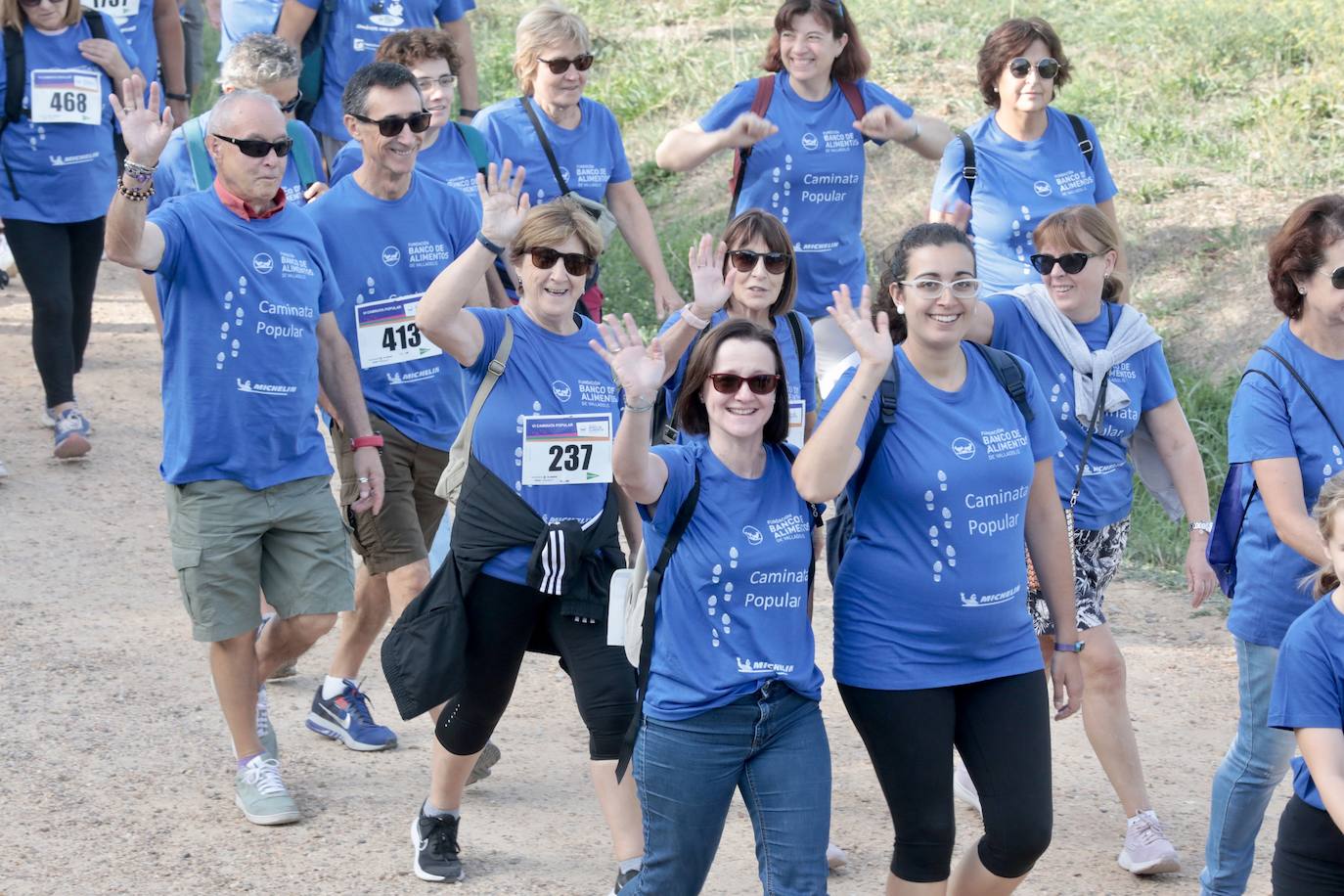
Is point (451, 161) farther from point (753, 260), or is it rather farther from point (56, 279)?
point (56, 279)

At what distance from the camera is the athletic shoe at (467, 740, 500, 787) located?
5.60 meters

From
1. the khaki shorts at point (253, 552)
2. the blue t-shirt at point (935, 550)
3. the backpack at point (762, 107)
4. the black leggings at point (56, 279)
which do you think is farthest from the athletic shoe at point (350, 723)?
the black leggings at point (56, 279)

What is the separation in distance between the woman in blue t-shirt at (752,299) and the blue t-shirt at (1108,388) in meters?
0.59

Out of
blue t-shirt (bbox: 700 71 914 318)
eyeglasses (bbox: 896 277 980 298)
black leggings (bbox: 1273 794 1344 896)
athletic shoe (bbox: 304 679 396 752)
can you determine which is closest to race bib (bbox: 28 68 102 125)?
blue t-shirt (bbox: 700 71 914 318)

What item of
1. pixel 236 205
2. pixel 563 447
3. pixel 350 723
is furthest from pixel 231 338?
pixel 350 723

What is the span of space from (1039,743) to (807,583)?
668mm

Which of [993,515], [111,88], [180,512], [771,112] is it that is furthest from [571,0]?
[993,515]

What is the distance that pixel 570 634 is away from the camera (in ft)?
15.5

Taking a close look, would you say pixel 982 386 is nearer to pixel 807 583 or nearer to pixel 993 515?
pixel 993 515

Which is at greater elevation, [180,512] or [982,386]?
[982,386]

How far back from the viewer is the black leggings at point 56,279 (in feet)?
25.3

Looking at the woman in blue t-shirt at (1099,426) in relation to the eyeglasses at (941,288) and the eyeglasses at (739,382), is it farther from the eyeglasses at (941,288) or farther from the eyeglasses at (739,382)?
the eyeglasses at (739,382)

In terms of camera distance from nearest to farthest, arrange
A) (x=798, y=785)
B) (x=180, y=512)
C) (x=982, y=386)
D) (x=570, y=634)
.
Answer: (x=798, y=785), (x=982, y=386), (x=570, y=634), (x=180, y=512)

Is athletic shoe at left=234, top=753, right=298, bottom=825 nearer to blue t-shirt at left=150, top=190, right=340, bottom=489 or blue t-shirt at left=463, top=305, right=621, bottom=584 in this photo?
blue t-shirt at left=150, top=190, right=340, bottom=489
